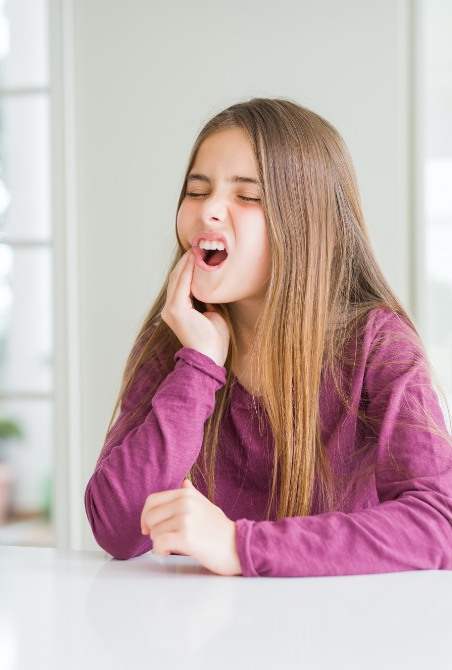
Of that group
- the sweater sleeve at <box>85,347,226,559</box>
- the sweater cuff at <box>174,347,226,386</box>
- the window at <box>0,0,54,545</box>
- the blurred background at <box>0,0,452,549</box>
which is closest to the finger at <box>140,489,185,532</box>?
the sweater sleeve at <box>85,347,226,559</box>

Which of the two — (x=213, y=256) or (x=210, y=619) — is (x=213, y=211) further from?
(x=210, y=619)

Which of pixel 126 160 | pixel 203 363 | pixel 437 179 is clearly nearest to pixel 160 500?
pixel 203 363

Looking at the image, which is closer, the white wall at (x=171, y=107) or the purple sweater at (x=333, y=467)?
the purple sweater at (x=333, y=467)

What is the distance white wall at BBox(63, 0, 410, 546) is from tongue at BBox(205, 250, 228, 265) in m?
1.34

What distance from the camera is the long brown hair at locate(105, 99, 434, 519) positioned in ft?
4.14

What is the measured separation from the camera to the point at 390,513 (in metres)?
0.98

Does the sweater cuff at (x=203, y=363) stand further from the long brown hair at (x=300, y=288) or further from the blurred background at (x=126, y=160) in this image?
the blurred background at (x=126, y=160)

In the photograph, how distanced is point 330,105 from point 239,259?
1.50 meters

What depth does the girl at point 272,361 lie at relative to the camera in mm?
1154

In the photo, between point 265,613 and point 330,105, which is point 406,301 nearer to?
point 330,105

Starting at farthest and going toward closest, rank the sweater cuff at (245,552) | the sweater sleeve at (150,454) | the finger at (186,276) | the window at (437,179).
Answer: the window at (437,179) < the finger at (186,276) < the sweater sleeve at (150,454) < the sweater cuff at (245,552)

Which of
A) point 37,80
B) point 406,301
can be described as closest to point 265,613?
point 406,301

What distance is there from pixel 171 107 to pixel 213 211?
1.67 m

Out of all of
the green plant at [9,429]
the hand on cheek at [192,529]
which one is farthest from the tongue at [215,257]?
the green plant at [9,429]
